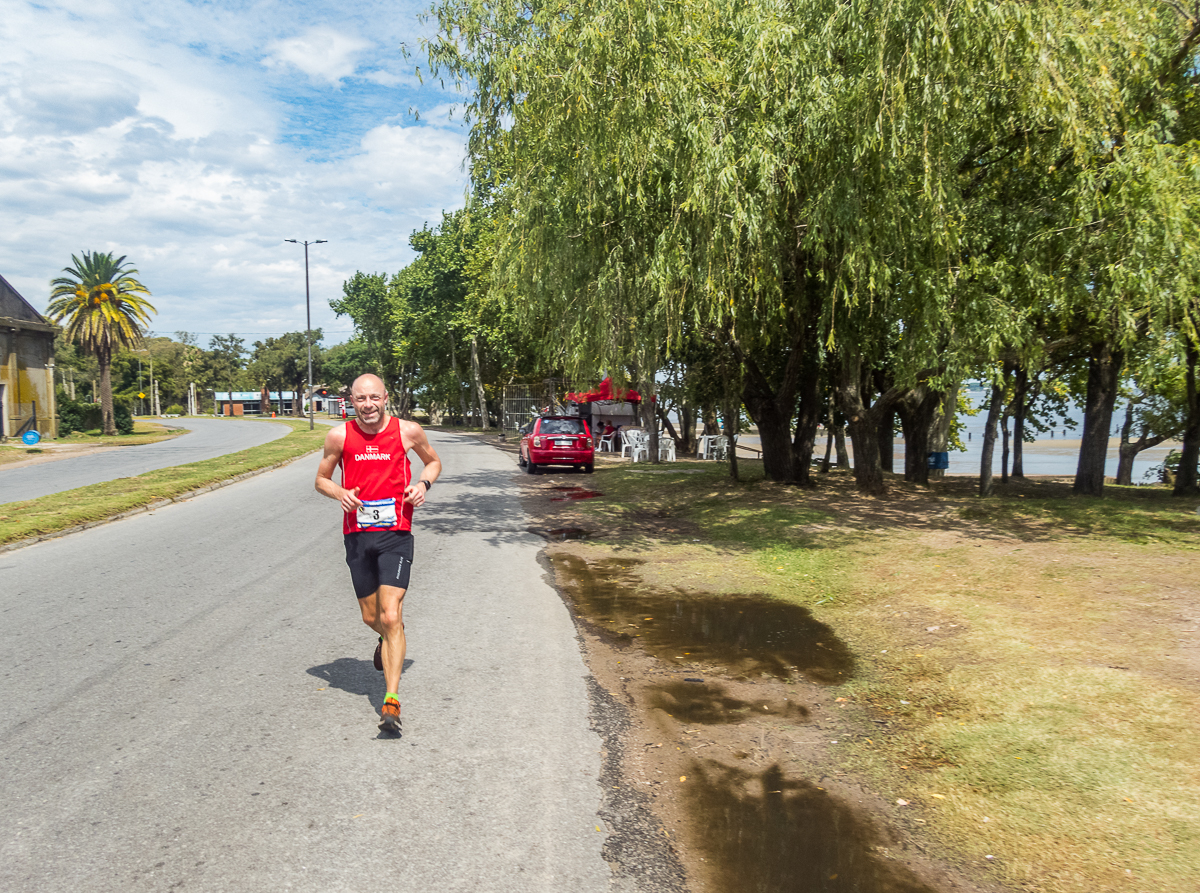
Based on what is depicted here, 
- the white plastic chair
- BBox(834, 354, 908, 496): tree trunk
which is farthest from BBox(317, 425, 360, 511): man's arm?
the white plastic chair

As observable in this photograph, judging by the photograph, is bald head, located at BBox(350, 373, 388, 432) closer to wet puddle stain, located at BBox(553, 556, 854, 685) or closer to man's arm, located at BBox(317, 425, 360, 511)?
man's arm, located at BBox(317, 425, 360, 511)

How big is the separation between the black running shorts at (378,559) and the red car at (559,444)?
1777 cm

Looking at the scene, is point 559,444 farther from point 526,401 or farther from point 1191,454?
point 526,401

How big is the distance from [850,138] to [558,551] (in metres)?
6.34

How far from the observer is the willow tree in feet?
31.0

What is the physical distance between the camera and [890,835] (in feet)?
11.7

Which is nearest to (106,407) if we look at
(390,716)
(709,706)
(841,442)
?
(841,442)

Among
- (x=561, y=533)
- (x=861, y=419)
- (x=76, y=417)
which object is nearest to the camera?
(x=561, y=533)

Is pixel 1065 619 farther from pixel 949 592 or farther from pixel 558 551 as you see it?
pixel 558 551

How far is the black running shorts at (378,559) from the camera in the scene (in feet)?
15.6

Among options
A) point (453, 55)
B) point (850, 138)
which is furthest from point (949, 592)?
point (453, 55)

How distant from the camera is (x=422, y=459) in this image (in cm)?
483

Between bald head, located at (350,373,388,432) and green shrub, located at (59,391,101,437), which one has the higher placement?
bald head, located at (350,373,388,432)

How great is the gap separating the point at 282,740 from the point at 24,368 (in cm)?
4569
